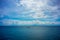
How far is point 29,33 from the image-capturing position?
1306 millimetres

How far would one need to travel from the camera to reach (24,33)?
52.5 inches

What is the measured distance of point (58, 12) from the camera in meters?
1.33

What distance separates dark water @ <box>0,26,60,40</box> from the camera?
4.28ft

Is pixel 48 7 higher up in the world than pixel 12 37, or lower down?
higher up

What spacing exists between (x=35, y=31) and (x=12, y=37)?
44 centimetres

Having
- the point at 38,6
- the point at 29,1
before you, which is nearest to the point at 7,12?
the point at 29,1

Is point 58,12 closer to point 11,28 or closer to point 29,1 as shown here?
point 29,1

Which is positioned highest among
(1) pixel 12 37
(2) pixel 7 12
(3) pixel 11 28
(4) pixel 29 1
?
(4) pixel 29 1

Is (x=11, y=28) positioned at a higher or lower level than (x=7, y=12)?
lower

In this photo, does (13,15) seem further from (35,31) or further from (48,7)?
(48,7)

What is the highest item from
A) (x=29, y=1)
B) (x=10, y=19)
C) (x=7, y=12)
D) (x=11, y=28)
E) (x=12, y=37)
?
(x=29, y=1)

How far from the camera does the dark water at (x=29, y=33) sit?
1306mm

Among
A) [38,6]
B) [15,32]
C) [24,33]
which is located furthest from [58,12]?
[15,32]

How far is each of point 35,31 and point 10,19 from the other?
52cm
